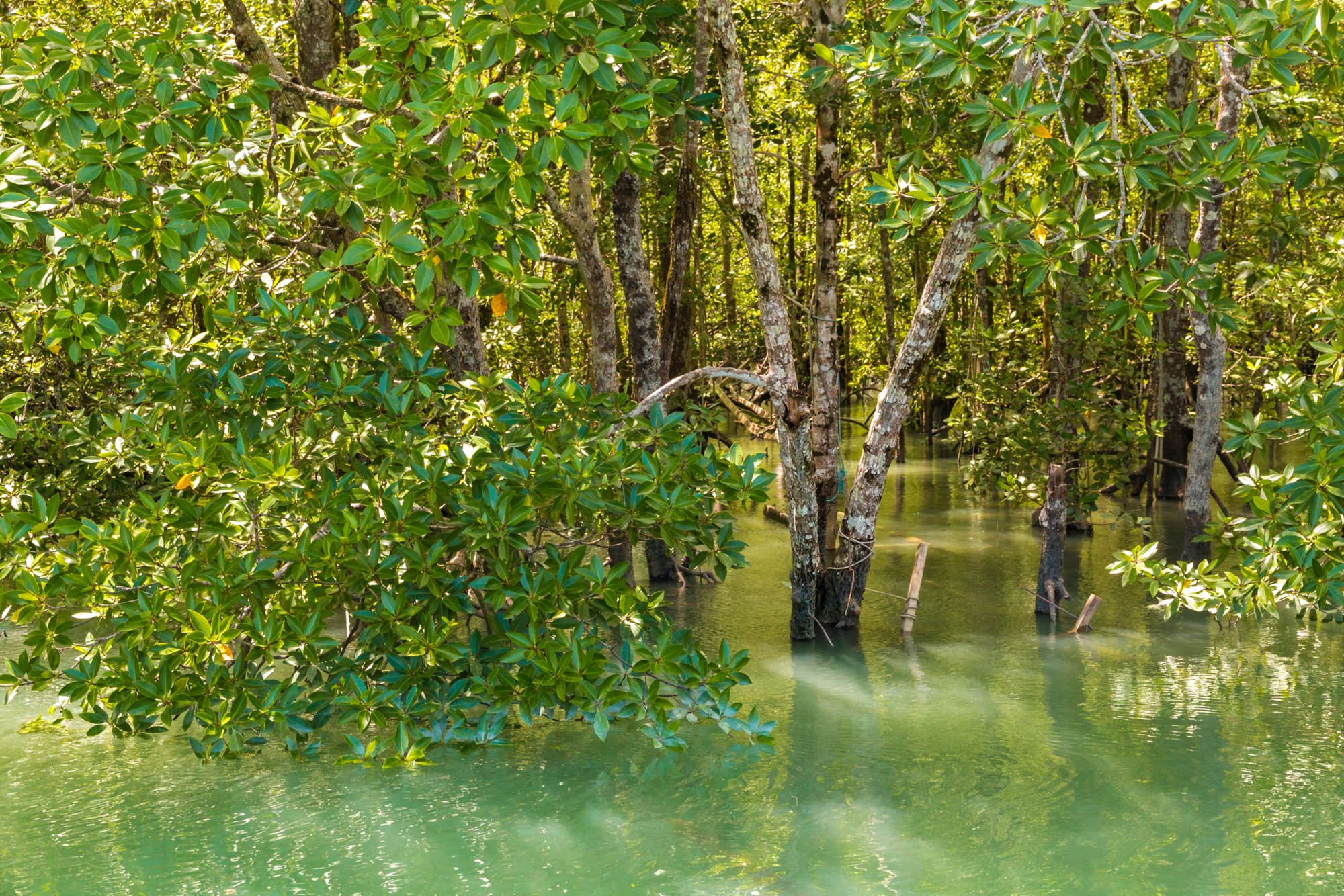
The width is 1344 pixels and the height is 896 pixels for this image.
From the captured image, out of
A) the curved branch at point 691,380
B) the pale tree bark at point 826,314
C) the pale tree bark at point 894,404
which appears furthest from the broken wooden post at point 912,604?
the curved branch at point 691,380

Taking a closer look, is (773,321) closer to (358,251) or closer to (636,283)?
(636,283)

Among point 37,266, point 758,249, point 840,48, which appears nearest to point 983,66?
point 840,48

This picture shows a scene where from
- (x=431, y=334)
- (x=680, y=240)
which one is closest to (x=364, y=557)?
(x=431, y=334)

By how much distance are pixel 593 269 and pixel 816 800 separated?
467 cm

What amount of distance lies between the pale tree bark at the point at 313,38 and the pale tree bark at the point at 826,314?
3.77 metres

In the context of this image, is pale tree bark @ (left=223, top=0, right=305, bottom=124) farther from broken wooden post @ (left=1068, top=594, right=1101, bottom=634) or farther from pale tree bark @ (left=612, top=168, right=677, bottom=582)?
broken wooden post @ (left=1068, top=594, right=1101, bottom=634)

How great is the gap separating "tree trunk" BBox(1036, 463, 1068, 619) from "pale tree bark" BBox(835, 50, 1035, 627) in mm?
1758

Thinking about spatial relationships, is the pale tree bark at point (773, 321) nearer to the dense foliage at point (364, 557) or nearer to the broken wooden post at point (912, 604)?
the broken wooden post at point (912, 604)

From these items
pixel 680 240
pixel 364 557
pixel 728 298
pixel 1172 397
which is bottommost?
pixel 364 557

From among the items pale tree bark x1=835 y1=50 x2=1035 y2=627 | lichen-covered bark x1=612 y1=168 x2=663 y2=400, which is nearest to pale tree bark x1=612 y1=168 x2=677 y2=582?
lichen-covered bark x1=612 y1=168 x2=663 y2=400

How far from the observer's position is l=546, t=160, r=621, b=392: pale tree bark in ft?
29.0

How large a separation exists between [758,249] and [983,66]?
9.96 ft

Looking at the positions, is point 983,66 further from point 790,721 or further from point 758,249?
point 790,721

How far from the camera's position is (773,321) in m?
8.42
